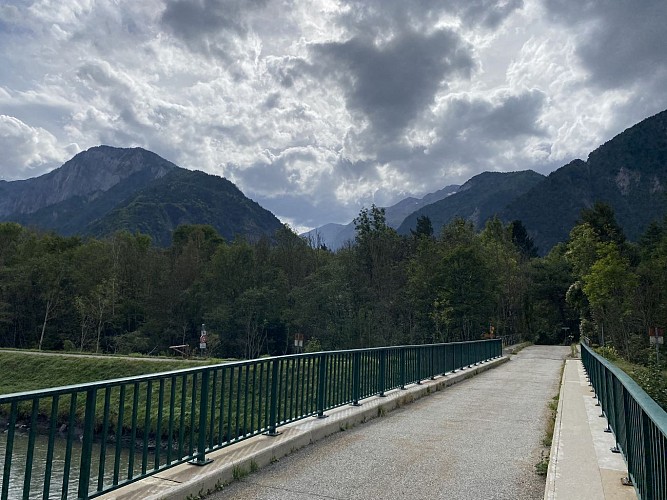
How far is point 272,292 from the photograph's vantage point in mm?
57375

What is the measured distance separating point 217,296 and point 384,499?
179 feet

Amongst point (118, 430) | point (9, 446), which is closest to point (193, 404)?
point (118, 430)

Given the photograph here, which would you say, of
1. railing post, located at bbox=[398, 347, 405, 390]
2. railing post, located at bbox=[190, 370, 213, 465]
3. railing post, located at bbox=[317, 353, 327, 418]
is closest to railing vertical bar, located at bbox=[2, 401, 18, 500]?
railing post, located at bbox=[190, 370, 213, 465]

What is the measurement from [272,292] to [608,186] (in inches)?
5142

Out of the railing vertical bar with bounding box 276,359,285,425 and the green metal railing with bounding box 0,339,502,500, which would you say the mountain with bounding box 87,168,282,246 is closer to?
the green metal railing with bounding box 0,339,502,500

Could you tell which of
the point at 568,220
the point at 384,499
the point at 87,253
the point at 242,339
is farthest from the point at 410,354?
the point at 568,220

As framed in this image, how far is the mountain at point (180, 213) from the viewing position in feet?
479

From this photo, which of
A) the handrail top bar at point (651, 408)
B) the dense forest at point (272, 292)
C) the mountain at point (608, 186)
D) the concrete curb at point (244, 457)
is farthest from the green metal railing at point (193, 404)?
the mountain at point (608, 186)

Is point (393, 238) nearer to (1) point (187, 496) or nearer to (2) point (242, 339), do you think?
(2) point (242, 339)

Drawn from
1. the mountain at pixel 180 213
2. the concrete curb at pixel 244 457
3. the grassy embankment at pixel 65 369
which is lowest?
the grassy embankment at pixel 65 369

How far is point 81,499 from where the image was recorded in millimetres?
4152

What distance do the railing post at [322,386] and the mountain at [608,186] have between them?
144317mm

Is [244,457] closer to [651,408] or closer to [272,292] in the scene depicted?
[651,408]

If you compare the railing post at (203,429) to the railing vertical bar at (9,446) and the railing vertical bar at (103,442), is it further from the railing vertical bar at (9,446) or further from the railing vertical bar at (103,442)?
the railing vertical bar at (9,446)
